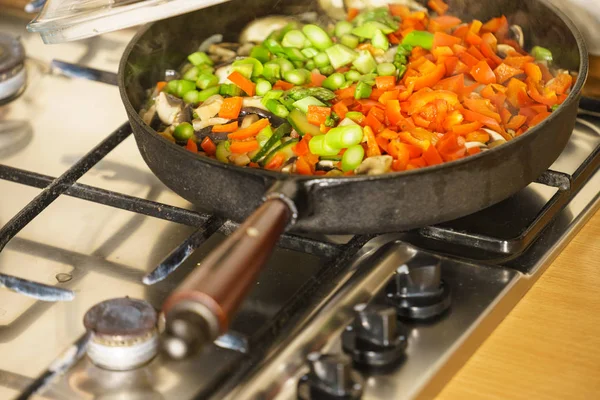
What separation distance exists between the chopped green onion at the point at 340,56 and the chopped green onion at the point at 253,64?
10cm

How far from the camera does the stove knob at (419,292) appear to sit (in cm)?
93

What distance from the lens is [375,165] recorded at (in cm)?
107

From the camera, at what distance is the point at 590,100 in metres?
1.36

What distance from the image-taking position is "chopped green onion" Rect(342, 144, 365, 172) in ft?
3.59

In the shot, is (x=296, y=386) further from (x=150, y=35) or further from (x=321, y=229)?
(x=150, y=35)

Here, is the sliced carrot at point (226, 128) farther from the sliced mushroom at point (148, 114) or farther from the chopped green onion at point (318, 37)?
the chopped green onion at point (318, 37)

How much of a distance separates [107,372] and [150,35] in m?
0.57

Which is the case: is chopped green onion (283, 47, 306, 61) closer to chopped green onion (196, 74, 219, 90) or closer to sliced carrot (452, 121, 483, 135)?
chopped green onion (196, 74, 219, 90)

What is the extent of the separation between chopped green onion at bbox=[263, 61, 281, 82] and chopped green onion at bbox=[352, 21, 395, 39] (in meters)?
0.15

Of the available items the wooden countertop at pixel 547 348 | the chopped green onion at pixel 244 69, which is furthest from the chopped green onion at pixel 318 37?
the wooden countertop at pixel 547 348

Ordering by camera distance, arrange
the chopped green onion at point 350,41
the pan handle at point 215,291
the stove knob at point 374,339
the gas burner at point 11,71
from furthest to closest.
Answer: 1. the gas burner at point 11,71
2. the chopped green onion at point 350,41
3. the stove knob at point 374,339
4. the pan handle at point 215,291

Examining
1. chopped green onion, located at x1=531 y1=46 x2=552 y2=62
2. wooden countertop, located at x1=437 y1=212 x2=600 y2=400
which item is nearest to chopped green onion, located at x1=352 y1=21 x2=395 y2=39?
chopped green onion, located at x1=531 y1=46 x2=552 y2=62

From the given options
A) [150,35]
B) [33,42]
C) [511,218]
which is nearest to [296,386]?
[511,218]

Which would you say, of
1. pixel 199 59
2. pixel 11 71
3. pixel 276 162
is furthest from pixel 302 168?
pixel 11 71
